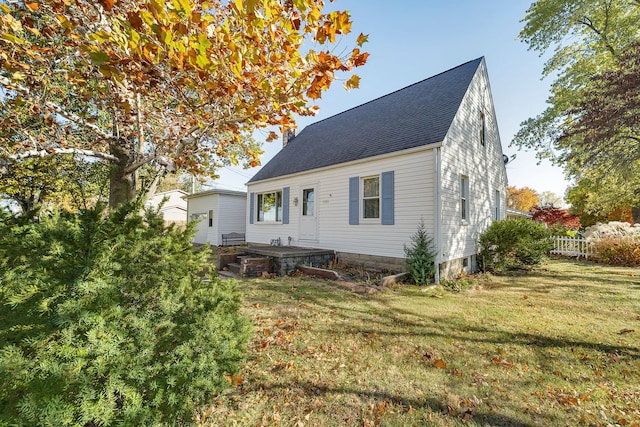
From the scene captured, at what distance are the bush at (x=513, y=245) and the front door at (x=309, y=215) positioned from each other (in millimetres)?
6061

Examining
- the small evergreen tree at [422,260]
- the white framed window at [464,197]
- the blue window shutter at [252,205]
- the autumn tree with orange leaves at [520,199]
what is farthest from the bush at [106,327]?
the autumn tree with orange leaves at [520,199]

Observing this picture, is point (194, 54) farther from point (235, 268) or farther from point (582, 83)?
point (582, 83)

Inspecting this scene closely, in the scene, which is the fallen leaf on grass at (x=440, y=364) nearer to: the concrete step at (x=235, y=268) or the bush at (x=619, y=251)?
the concrete step at (x=235, y=268)

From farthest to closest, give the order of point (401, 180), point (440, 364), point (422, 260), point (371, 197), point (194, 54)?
point (371, 197), point (401, 180), point (422, 260), point (440, 364), point (194, 54)

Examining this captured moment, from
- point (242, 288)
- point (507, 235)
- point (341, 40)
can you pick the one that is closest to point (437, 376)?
point (341, 40)

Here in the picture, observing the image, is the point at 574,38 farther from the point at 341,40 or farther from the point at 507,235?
the point at 341,40

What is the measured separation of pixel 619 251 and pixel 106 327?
15.9 metres

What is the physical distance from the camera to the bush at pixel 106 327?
137cm

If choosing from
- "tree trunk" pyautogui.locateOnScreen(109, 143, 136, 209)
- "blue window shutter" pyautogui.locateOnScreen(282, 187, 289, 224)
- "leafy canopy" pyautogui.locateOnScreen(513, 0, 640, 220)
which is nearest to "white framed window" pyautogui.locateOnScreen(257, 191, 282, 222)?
"blue window shutter" pyautogui.locateOnScreen(282, 187, 289, 224)

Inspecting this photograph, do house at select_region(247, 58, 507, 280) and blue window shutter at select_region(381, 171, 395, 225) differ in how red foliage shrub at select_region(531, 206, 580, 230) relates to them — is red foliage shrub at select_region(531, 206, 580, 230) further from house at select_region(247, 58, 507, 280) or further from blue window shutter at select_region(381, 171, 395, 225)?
blue window shutter at select_region(381, 171, 395, 225)

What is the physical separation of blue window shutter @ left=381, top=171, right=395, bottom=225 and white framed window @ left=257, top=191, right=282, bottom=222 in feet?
17.7

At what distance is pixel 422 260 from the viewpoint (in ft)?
23.8

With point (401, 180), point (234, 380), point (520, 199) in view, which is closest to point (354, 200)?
point (401, 180)

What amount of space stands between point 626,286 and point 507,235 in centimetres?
282
